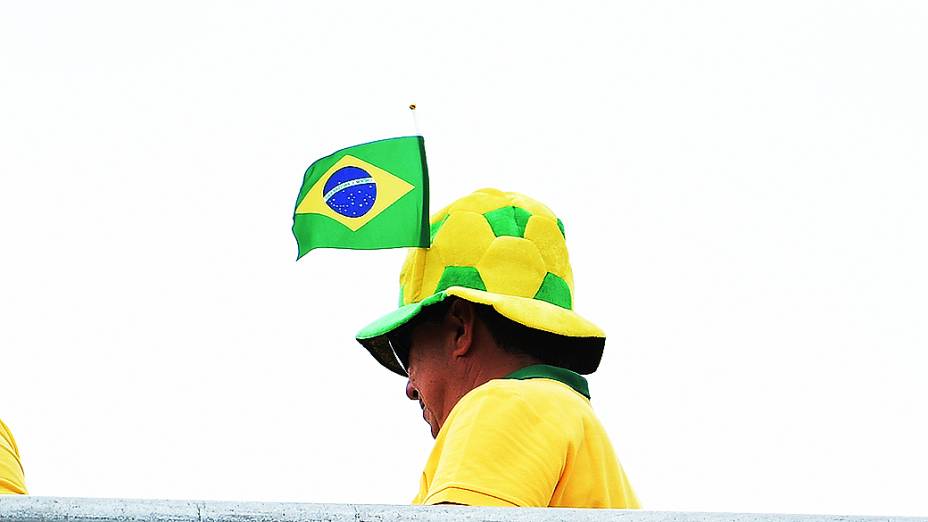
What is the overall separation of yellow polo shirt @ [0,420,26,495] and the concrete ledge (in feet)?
5.55

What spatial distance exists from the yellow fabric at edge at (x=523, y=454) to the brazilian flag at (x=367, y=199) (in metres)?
0.73

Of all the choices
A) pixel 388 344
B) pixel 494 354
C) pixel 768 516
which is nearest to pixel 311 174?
pixel 388 344

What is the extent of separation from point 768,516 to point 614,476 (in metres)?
1.11

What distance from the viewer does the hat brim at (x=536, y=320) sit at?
364cm

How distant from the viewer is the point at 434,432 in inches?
151

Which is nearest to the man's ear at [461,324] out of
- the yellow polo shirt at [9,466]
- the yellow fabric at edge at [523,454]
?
the yellow fabric at edge at [523,454]

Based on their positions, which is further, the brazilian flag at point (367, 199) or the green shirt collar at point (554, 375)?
the brazilian flag at point (367, 199)

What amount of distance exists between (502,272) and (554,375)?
35 centimetres

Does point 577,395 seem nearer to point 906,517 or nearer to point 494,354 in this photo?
point 494,354

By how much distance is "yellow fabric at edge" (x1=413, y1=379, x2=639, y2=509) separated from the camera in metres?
3.03

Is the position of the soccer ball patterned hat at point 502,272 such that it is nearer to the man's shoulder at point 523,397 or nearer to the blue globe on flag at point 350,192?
the blue globe on flag at point 350,192

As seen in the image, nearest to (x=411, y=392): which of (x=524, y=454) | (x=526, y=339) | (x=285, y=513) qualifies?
(x=526, y=339)

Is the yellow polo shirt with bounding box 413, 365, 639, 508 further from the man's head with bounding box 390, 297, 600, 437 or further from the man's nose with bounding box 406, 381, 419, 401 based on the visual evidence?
the man's nose with bounding box 406, 381, 419, 401

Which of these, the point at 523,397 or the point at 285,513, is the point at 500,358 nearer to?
the point at 523,397
